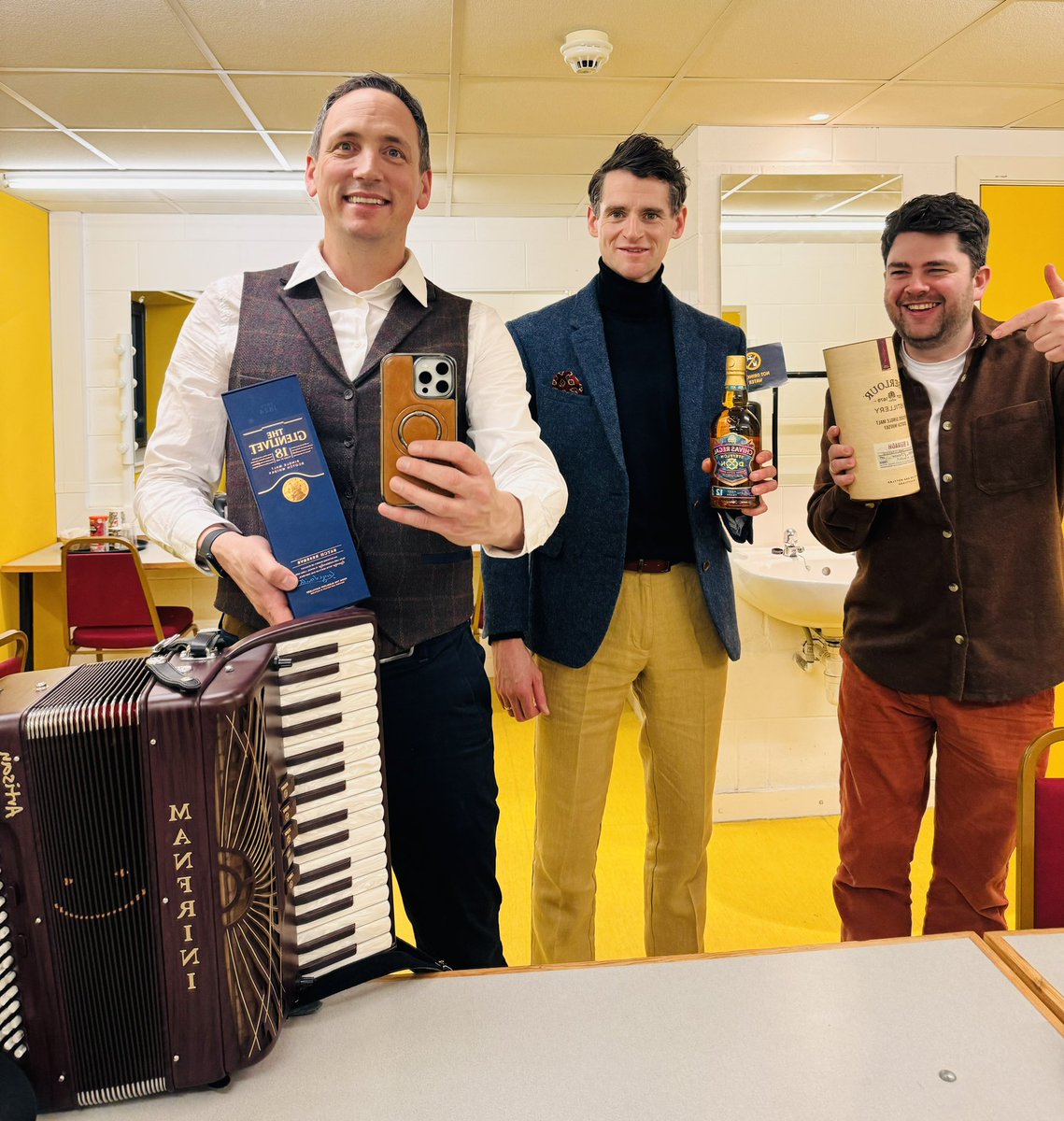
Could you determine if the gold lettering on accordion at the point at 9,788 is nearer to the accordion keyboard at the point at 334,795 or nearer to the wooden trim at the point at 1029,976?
the accordion keyboard at the point at 334,795

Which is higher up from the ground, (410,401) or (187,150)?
(187,150)

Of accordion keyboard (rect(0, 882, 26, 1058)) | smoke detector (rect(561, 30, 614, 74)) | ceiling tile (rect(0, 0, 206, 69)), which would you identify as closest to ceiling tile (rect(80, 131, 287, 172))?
ceiling tile (rect(0, 0, 206, 69))

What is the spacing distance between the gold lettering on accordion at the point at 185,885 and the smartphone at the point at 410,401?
0.40 m

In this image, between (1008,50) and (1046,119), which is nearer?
(1008,50)

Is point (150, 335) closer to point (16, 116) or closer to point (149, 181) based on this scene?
point (149, 181)

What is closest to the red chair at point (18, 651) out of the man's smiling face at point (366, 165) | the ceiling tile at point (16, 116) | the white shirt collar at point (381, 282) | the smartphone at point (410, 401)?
the ceiling tile at point (16, 116)

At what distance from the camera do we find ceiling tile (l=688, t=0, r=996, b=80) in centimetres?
242

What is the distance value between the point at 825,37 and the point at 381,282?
6.19 feet

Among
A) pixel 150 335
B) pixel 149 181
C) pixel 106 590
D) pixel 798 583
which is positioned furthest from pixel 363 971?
pixel 150 335

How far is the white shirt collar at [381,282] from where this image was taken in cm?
143

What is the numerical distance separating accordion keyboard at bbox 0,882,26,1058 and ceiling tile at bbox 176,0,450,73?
7.62ft

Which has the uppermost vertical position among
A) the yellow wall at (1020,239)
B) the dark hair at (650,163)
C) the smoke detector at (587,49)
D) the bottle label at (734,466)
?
the smoke detector at (587,49)

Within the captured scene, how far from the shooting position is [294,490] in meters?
1.23

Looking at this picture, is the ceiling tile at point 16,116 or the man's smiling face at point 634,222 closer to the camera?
the man's smiling face at point 634,222
